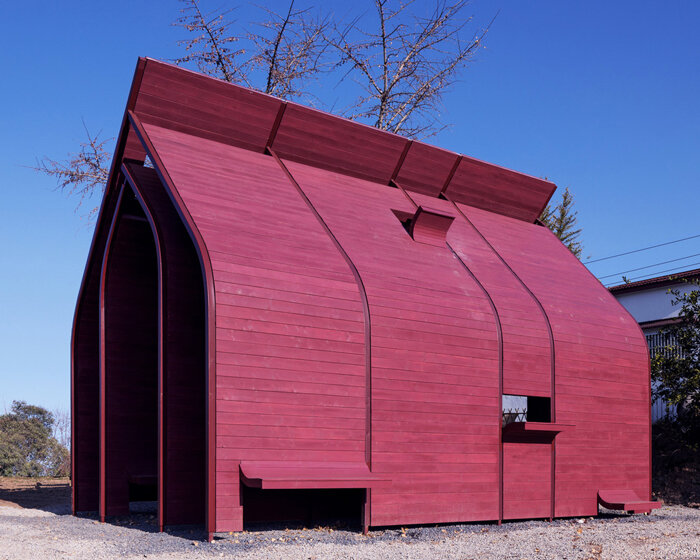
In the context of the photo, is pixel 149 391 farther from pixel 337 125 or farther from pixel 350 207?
pixel 337 125

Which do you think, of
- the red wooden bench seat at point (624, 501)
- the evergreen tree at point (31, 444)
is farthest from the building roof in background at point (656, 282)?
the evergreen tree at point (31, 444)

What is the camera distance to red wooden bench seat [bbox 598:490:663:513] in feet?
42.9

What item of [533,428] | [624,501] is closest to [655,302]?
[624,501]

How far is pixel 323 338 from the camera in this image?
33.8 feet

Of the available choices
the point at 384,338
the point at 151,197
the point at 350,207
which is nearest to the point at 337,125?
the point at 350,207

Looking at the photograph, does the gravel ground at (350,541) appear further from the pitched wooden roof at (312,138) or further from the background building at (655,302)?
the background building at (655,302)

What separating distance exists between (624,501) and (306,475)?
21.6 ft

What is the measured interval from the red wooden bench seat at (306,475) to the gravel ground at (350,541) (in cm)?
67

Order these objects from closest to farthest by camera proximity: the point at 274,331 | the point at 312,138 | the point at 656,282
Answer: the point at 274,331, the point at 312,138, the point at 656,282

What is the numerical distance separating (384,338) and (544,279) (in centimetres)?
510

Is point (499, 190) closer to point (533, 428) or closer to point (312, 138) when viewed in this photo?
point (312, 138)

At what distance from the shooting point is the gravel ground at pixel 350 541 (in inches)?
333

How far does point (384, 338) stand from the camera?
426 inches

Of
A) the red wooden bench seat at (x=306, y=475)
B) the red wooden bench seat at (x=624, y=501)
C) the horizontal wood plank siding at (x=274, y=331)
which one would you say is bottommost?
the red wooden bench seat at (x=624, y=501)
